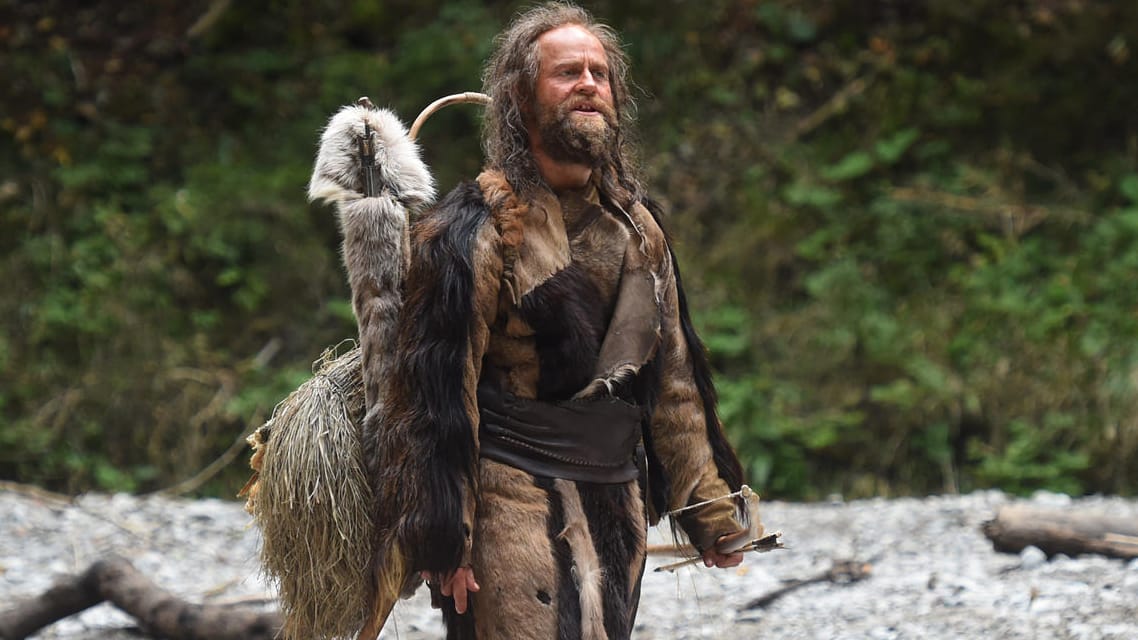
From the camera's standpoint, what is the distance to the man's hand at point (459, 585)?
3.26 meters

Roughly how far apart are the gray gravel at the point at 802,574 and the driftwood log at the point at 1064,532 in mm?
60

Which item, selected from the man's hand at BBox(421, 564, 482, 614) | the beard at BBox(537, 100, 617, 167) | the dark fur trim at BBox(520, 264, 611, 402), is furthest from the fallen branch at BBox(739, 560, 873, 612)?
the beard at BBox(537, 100, 617, 167)

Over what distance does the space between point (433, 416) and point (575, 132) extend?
74 centimetres

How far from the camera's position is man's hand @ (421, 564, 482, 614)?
3.26 metres

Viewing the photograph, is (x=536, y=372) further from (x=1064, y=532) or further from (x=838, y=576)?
(x=1064, y=532)

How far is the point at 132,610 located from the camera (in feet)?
17.2

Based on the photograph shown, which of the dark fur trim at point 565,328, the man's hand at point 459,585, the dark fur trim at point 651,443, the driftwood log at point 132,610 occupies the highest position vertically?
the dark fur trim at point 565,328

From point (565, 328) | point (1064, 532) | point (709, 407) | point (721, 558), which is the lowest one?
point (1064, 532)

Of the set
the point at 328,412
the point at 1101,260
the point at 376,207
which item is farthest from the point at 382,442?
the point at 1101,260

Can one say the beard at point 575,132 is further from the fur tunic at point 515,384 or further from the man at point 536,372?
the fur tunic at point 515,384

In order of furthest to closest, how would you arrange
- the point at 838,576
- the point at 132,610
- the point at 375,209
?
the point at 838,576, the point at 132,610, the point at 375,209

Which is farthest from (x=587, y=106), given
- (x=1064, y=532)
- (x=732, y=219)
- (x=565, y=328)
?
(x=732, y=219)

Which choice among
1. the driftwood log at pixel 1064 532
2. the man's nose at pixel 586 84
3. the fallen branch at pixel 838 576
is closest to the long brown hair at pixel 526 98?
the man's nose at pixel 586 84

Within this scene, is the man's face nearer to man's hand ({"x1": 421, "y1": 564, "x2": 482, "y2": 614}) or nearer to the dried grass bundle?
the dried grass bundle
